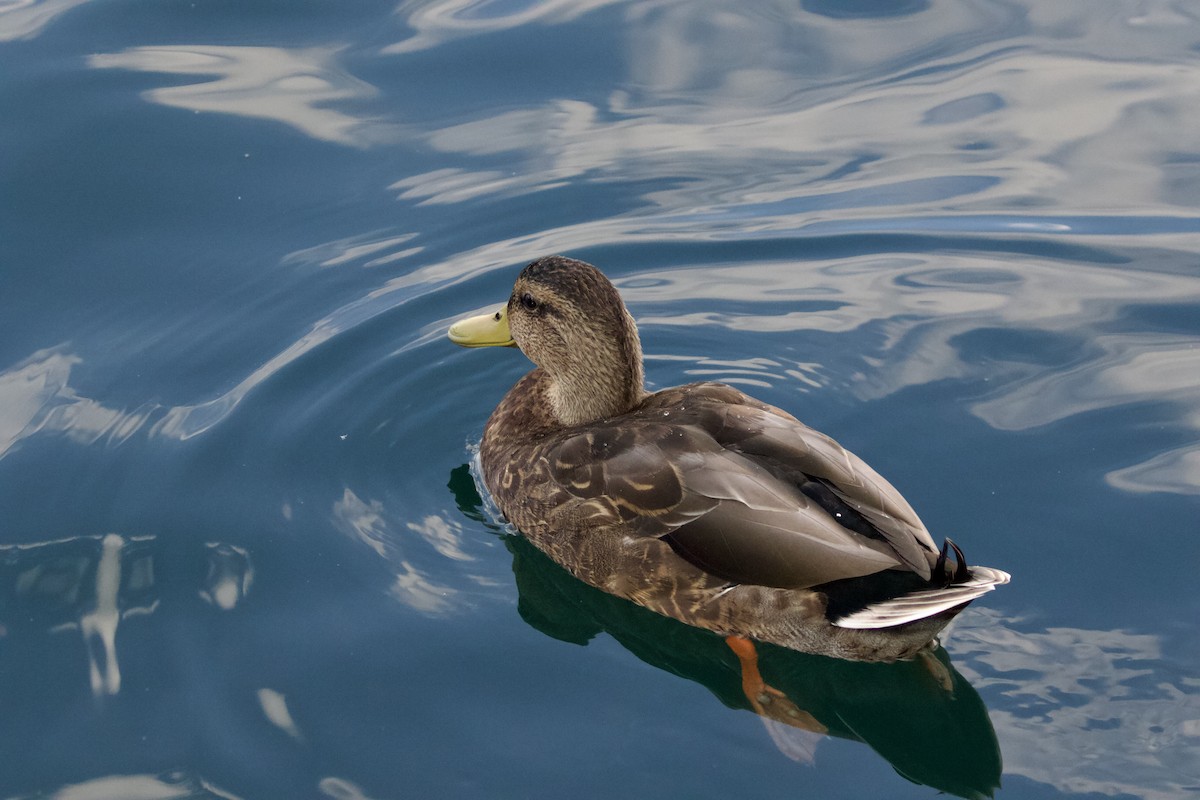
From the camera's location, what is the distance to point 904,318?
287 inches

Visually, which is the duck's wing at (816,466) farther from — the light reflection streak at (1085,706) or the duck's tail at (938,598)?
the light reflection streak at (1085,706)

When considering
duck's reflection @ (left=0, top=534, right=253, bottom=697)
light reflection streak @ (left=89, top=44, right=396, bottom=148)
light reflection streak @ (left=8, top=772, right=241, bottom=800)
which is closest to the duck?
duck's reflection @ (left=0, top=534, right=253, bottom=697)

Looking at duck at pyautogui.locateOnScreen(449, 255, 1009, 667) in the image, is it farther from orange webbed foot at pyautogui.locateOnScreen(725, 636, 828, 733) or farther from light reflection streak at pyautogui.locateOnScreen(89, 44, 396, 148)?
light reflection streak at pyautogui.locateOnScreen(89, 44, 396, 148)

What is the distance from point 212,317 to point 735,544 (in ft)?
11.7

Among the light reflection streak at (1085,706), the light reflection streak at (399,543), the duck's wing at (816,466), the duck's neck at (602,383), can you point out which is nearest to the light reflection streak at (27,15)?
the light reflection streak at (399,543)

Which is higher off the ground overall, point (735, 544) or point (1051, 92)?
point (1051, 92)

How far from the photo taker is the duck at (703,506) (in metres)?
4.98

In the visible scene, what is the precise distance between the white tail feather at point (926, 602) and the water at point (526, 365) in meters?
0.46

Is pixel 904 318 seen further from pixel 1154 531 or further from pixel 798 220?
pixel 1154 531

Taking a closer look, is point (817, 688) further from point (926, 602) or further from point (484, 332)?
point (484, 332)

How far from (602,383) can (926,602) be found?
2.03 metres

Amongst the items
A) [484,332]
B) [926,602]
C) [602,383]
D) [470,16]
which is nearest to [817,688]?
[926,602]

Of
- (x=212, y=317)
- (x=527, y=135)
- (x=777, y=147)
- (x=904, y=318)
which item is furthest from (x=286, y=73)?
(x=904, y=318)

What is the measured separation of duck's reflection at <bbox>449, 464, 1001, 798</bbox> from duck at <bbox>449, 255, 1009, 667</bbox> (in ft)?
0.23
